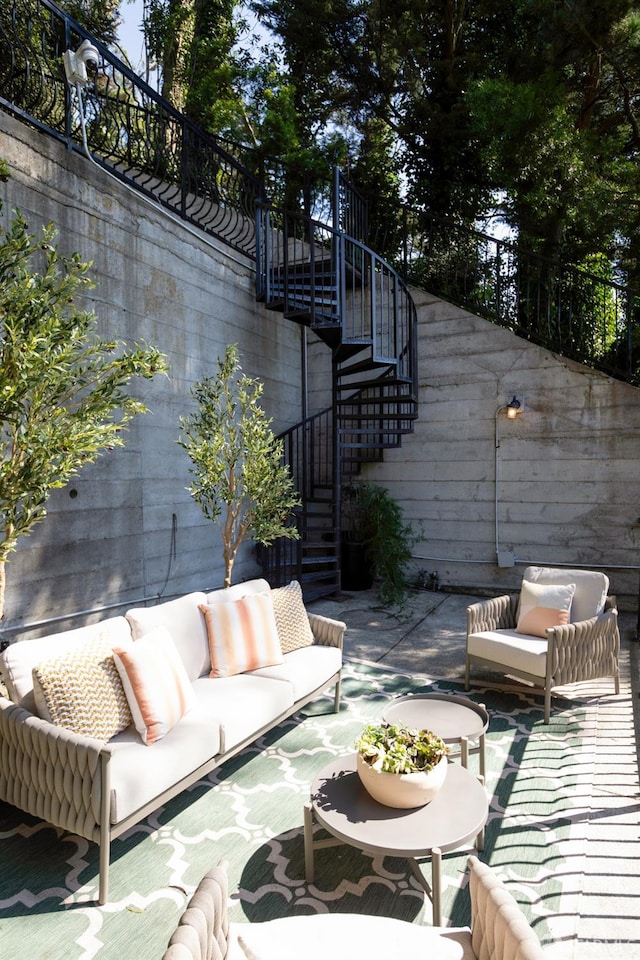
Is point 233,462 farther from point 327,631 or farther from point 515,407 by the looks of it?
point 515,407

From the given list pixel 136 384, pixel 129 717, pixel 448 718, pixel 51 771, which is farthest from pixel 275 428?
pixel 51 771

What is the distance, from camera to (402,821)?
2018 mm

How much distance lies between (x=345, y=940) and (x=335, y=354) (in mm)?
5547

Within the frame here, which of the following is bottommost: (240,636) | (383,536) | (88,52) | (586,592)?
(240,636)

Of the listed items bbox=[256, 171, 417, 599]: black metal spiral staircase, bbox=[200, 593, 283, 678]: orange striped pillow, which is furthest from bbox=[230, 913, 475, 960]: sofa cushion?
bbox=[256, 171, 417, 599]: black metal spiral staircase

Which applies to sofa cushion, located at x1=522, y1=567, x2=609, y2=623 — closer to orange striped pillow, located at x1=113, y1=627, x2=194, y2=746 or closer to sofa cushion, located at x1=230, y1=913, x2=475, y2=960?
orange striped pillow, located at x1=113, y1=627, x2=194, y2=746

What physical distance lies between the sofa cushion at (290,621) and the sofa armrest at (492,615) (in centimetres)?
114

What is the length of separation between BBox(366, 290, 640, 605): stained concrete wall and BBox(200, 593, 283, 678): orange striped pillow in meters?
3.88

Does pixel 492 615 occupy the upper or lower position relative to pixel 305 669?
upper

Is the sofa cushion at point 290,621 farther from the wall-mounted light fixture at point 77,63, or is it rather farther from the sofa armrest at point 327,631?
the wall-mounted light fixture at point 77,63

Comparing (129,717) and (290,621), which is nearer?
(129,717)

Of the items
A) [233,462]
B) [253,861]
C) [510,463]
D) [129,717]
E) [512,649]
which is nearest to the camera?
[253,861]

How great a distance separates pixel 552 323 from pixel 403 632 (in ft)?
12.3

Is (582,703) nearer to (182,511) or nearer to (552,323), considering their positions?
(182,511)
